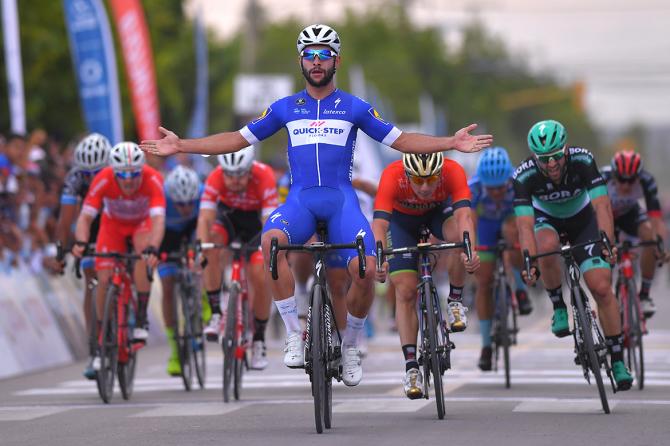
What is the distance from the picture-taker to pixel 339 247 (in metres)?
11.2

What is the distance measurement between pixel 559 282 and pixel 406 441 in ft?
11.8

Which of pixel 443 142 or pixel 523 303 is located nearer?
pixel 443 142

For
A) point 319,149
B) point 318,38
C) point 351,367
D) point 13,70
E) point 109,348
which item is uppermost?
point 13,70

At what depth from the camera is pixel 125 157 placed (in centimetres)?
1507

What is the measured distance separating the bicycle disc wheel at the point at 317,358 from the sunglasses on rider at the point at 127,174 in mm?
4315

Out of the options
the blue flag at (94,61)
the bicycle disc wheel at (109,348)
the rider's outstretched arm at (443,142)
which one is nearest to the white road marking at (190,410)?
the bicycle disc wheel at (109,348)

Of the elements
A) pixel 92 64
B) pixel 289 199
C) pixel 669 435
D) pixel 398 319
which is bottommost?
pixel 669 435

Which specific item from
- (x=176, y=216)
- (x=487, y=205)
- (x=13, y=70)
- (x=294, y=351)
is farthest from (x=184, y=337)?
(x=13, y=70)

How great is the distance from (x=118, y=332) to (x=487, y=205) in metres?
3.87

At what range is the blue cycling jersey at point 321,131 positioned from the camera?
1173 cm

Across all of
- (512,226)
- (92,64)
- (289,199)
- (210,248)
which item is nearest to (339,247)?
(289,199)

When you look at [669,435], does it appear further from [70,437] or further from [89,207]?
[89,207]

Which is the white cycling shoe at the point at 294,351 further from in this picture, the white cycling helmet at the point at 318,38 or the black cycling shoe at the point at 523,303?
the black cycling shoe at the point at 523,303

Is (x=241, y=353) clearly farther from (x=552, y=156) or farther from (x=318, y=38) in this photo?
(x=318, y=38)
